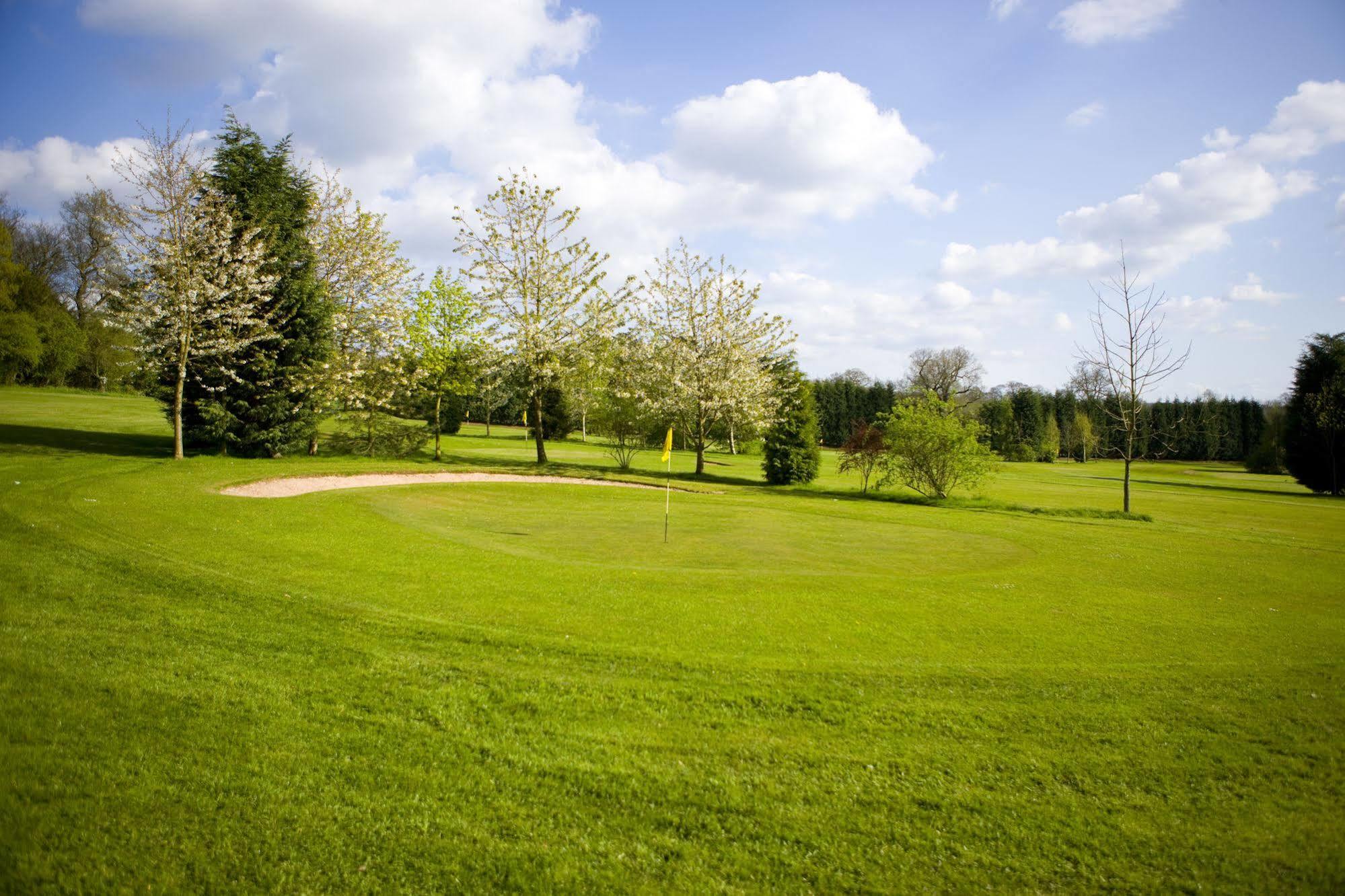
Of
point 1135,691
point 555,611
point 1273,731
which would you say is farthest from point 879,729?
point 555,611

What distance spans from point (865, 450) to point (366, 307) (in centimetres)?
2538

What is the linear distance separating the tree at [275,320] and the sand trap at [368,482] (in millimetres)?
6405

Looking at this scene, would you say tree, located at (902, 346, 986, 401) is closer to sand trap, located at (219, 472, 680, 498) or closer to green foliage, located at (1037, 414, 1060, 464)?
green foliage, located at (1037, 414, 1060, 464)

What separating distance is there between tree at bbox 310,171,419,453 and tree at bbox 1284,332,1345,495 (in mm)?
55251

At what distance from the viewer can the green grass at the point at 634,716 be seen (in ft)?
13.7

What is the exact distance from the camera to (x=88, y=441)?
25.4 m

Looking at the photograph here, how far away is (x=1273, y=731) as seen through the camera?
638cm

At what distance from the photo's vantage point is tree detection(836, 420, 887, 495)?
2888 cm

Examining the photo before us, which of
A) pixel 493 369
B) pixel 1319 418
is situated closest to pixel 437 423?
pixel 493 369

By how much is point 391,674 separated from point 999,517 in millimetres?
20967

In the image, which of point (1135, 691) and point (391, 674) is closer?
point (391, 674)

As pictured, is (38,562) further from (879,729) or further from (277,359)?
(277,359)

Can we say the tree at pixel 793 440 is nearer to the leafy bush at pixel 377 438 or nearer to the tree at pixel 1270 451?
the leafy bush at pixel 377 438

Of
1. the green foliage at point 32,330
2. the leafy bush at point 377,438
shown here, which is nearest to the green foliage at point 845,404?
the leafy bush at point 377,438
